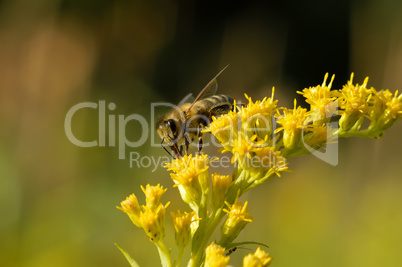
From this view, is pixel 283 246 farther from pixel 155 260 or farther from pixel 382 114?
pixel 382 114

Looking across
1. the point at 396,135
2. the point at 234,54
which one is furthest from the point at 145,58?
the point at 396,135

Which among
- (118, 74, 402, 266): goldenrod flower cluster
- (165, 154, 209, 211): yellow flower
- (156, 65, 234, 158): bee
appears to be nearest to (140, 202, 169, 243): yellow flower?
(118, 74, 402, 266): goldenrod flower cluster

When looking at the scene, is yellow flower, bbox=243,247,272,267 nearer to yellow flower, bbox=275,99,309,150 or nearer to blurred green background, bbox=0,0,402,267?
yellow flower, bbox=275,99,309,150

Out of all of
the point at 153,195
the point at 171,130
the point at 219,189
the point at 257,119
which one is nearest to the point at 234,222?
the point at 219,189

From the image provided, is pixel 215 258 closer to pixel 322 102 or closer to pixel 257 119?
pixel 257 119

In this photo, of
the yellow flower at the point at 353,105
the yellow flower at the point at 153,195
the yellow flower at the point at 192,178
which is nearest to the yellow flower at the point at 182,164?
the yellow flower at the point at 192,178

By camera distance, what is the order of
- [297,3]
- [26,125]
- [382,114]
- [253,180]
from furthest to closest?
[297,3], [26,125], [382,114], [253,180]
